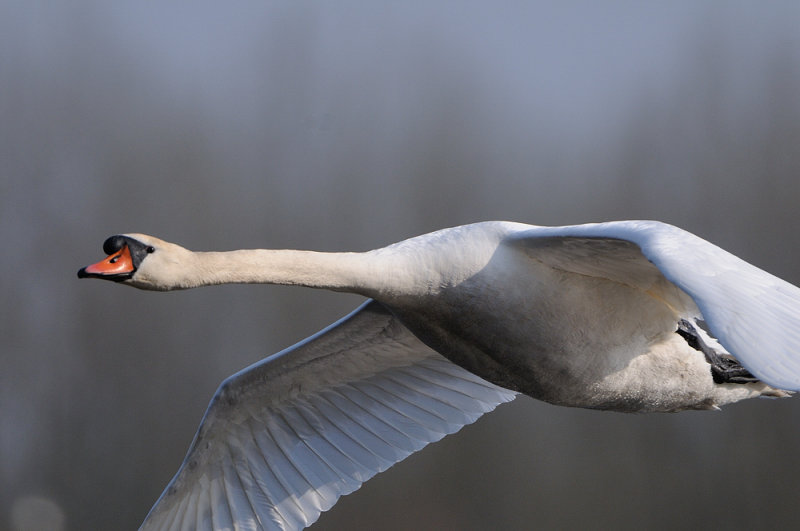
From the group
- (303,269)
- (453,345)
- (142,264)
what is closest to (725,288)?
(453,345)

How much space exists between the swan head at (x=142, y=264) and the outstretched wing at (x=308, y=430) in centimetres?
91

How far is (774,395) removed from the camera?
266 centimetres

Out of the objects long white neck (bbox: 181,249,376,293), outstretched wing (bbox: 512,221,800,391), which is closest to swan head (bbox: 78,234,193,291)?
long white neck (bbox: 181,249,376,293)

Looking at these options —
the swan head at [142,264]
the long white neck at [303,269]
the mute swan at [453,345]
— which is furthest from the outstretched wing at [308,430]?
the swan head at [142,264]

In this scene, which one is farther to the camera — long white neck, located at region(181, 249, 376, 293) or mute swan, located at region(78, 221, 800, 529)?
long white neck, located at region(181, 249, 376, 293)

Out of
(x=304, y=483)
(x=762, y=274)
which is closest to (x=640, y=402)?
(x=762, y=274)

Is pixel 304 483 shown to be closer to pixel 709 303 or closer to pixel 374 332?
pixel 374 332

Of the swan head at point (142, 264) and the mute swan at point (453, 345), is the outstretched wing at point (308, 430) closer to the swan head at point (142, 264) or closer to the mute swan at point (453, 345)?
the mute swan at point (453, 345)

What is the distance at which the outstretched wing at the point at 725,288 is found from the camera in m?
1.60

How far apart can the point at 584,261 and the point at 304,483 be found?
1.27 metres

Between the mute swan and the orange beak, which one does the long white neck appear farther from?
the orange beak

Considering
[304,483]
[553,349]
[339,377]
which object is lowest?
[304,483]

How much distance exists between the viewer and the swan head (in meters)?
1.93

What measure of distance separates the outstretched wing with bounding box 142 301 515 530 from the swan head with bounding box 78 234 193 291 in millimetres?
906
